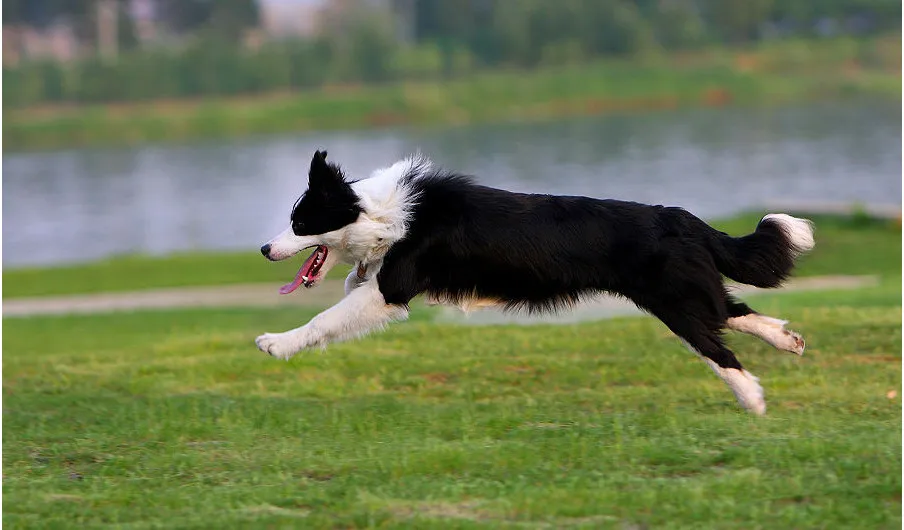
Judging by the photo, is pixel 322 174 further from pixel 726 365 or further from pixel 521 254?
pixel 726 365

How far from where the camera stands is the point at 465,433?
7012 millimetres

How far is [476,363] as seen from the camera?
9.20 metres

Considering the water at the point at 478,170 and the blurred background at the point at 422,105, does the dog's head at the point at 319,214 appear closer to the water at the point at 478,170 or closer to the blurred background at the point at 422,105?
the water at the point at 478,170

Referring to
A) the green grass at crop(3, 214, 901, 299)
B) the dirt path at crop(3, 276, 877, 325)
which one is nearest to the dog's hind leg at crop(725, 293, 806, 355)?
the dirt path at crop(3, 276, 877, 325)

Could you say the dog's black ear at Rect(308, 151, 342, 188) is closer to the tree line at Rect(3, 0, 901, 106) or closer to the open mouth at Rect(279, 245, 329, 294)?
the open mouth at Rect(279, 245, 329, 294)

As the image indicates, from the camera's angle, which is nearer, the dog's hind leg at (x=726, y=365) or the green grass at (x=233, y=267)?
the dog's hind leg at (x=726, y=365)

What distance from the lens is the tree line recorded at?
62938 mm

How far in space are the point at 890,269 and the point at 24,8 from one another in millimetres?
73793

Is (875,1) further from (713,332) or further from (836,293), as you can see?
(713,332)

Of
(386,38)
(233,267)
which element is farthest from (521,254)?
(386,38)

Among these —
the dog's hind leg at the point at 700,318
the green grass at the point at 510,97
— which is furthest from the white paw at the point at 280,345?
the green grass at the point at 510,97

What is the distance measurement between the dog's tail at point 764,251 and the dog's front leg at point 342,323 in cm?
179

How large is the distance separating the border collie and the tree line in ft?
183

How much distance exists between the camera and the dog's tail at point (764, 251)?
23.7ft
